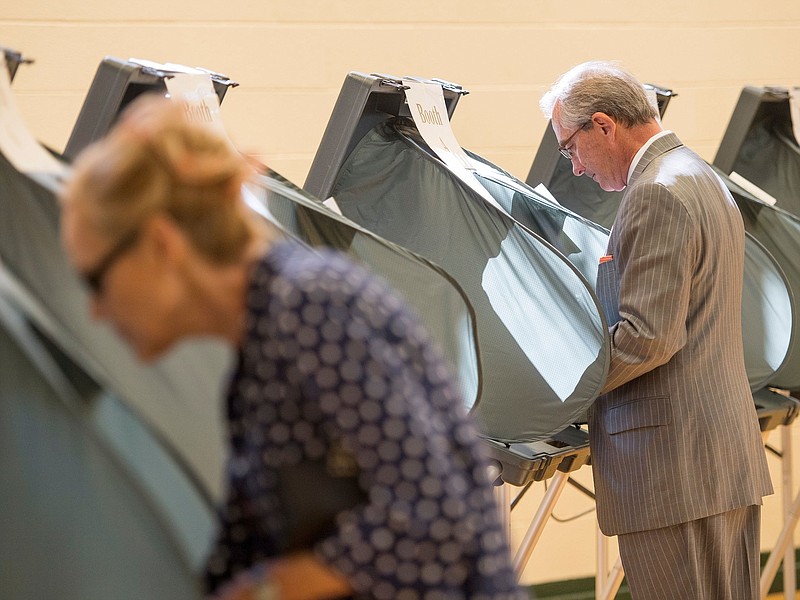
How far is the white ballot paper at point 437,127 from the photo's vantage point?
188 cm

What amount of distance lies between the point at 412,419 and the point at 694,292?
1.13 metres

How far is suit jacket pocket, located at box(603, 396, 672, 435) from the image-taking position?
1.87 m

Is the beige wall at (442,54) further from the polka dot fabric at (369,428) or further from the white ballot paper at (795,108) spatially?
the polka dot fabric at (369,428)

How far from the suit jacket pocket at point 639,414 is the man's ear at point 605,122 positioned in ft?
1.52

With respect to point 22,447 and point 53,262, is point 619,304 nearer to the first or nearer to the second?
point 53,262

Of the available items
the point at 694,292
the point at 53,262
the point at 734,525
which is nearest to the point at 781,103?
the point at 694,292

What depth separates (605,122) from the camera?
6.40 feet

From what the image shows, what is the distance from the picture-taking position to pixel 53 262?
112 centimetres

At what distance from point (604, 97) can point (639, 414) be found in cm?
54

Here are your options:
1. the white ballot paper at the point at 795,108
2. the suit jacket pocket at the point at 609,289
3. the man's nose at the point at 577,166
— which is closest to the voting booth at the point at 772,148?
the white ballot paper at the point at 795,108

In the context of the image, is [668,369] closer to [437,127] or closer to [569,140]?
[569,140]

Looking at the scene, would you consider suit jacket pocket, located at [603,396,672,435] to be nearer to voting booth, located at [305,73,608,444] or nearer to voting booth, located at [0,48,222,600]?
voting booth, located at [305,73,608,444]

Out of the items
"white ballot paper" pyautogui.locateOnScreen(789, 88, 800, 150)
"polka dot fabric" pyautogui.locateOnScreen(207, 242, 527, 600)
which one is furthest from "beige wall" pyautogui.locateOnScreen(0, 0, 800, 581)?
"polka dot fabric" pyautogui.locateOnScreen(207, 242, 527, 600)

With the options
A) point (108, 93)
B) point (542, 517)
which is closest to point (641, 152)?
point (542, 517)
